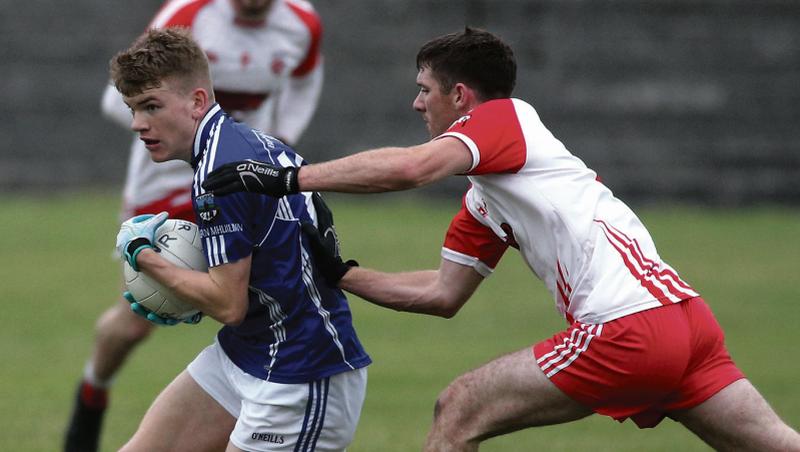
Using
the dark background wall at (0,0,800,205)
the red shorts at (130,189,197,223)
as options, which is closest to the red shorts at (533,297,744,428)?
the red shorts at (130,189,197,223)

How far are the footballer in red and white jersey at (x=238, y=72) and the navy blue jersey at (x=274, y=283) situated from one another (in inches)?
98.5

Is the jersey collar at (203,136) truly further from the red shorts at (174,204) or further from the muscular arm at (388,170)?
the red shorts at (174,204)

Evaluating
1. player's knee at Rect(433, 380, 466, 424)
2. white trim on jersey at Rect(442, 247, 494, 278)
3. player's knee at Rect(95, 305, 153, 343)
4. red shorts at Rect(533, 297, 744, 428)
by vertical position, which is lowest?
player's knee at Rect(95, 305, 153, 343)

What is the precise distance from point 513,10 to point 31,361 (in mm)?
9993

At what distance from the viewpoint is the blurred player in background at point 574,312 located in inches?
180

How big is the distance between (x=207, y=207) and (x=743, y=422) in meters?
1.92

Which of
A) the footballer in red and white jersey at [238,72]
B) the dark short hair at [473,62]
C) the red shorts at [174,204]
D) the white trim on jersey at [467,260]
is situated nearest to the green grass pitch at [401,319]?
the red shorts at [174,204]

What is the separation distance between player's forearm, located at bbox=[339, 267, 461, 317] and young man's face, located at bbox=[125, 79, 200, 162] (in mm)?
888

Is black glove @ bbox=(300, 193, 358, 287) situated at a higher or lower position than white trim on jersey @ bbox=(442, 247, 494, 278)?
higher

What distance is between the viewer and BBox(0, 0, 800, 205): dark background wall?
58.7ft

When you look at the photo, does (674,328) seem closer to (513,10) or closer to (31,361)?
(31,361)

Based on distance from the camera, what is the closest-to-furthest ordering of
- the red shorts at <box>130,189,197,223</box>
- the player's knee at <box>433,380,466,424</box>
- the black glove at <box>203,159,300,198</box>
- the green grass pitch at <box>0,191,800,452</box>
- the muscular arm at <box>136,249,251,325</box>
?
the black glove at <box>203,159,300,198</box> → the muscular arm at <box>136,249,251,325</box> → the player's knee at <box>433,380,466,424</box> → the red shorts at <box>130,189,197,223</box> → the green grass pitch at <box>0,191,800,452</box>

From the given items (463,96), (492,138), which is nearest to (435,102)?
(463,96)

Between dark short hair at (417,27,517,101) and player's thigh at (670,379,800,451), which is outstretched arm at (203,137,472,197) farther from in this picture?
player's thigh at (670,379,800,451)
